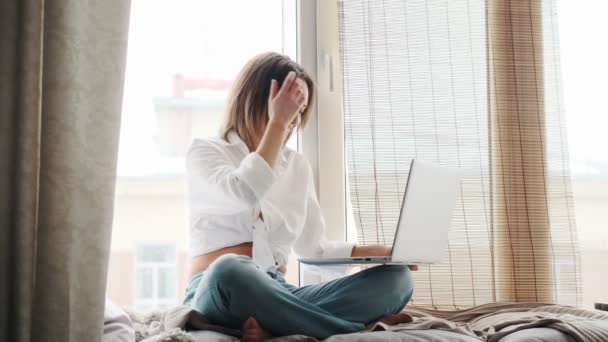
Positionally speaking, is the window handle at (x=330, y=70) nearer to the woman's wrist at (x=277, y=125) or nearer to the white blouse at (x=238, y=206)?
the white blouse at (x=238, y=206)

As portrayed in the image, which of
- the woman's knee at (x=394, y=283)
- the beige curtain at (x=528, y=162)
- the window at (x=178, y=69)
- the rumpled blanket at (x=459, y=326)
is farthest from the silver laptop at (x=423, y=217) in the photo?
the window at (x=178, y=69)

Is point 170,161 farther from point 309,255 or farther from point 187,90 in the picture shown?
point 309,255

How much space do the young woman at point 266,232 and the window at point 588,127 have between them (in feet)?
2.87

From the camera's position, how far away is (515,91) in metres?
2.35

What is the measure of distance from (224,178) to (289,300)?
1.41ft

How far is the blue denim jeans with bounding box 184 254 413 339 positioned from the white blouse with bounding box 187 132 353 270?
0.24 metres

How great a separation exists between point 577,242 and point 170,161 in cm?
138

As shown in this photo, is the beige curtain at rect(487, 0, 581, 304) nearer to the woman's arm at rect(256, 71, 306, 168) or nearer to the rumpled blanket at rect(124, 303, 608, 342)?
the rumpled blanket at rect(124, 303, 608, 342)

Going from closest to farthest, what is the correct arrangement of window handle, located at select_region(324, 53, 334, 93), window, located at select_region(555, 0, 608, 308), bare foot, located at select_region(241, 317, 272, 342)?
bare foot, located at select_region(241, 317, 272, 342) < window handle, located at select_region(324, 53, 334, 93) < window, located at select_region(555, 0, 608, 308)

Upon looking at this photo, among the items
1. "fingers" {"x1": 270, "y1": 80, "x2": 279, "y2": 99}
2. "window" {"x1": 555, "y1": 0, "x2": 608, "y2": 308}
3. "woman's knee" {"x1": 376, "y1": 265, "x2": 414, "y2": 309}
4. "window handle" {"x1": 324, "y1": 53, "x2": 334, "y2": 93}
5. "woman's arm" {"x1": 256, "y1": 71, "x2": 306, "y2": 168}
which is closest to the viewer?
"woman's knee" {"x1": 376, "y1": 265, "x2": 414, "y2": 309}

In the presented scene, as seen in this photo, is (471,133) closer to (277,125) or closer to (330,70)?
(330,70)

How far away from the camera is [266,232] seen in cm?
193

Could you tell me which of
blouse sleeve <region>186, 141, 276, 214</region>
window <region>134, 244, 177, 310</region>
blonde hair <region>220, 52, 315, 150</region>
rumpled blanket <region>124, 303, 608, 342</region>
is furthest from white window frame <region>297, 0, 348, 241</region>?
window <region>134, 244, 177, 310</region>

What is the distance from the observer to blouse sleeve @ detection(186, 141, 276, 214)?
5.71 ft
